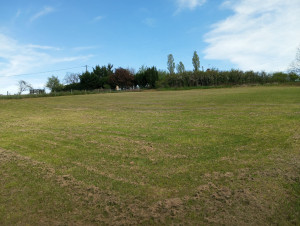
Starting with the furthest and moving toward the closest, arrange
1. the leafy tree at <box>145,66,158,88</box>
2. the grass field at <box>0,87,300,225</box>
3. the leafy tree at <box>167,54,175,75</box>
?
1. the leafy tree at <box>167,54,175,75</box>
2. the leafy tree at <box>145,66,158,88</box>
3. the grass field at <box>0,87,300,225</box>

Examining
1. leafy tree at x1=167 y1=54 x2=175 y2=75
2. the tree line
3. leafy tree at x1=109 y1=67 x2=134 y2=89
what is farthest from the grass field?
leafy tree at x1=167 y1=54 x2=175 y2=75

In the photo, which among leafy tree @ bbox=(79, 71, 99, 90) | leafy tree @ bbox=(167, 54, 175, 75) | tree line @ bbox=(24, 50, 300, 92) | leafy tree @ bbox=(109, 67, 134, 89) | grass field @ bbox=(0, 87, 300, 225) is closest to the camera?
grass field @ bbox=(0, 87, 300, 225)

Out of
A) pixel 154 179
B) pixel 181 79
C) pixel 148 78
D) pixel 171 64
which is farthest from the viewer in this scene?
pixel 171 64

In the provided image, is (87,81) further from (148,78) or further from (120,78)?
(148,78)

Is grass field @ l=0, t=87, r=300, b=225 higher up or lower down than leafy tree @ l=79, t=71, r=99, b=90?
lower down

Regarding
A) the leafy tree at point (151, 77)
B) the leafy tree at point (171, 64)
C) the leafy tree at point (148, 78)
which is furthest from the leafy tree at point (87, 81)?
the leafy tree at point (171, 64)

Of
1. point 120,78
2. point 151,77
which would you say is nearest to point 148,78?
point 151,77

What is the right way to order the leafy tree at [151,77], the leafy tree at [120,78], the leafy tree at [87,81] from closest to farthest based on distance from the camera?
1. the leafy tree at [87,81]
2. the leafy tree at [151,77]
3. the leafy tree at [120,78]

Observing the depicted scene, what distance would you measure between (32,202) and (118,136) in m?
3.02

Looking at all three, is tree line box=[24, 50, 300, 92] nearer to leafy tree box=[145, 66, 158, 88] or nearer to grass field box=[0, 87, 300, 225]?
leafy tree box=[145, 66, 158, 88]

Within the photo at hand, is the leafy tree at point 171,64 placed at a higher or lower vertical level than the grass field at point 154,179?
higher

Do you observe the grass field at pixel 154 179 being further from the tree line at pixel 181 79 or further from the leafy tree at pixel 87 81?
the leafy tree at pixel 87 81

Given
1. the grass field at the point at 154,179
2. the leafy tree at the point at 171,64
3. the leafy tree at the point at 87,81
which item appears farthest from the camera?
the leafy tree at the point at 171,64

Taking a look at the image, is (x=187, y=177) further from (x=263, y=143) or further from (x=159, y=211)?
(x=263, y=143)
